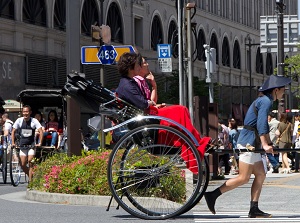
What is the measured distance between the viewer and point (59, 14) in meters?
55.8

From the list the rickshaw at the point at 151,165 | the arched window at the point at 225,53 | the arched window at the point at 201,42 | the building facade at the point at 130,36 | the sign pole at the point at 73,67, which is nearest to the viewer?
the rickshaw at the point at 151,165

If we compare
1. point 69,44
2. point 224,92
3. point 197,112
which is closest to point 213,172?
point 197,112

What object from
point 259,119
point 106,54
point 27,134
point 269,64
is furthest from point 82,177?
point 269,64

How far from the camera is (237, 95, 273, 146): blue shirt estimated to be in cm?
1047

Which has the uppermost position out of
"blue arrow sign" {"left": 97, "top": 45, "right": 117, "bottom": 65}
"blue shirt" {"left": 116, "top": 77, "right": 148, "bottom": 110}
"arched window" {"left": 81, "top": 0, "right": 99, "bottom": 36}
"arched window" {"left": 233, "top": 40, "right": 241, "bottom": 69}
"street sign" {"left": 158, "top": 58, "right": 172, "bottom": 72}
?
"arched window" {"left": 81, "top": 0, "right": 99, "bottom": 36}

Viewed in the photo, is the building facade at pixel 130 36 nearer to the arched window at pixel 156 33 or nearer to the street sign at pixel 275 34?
the arched window at pixel 156 33

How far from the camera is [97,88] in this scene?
1100 centimetres

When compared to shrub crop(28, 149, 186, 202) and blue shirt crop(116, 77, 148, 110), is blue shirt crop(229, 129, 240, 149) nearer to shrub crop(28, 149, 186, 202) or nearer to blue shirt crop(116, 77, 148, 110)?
shrub crop(28, 149, 186, 202)

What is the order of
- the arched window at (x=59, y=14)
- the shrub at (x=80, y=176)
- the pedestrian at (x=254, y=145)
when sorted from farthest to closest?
the arched window at (x=59, y=14)
the shrub at (x=80, y=176)
the pedestrian at (x=254, y=145)

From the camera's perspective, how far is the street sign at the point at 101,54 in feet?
58.2

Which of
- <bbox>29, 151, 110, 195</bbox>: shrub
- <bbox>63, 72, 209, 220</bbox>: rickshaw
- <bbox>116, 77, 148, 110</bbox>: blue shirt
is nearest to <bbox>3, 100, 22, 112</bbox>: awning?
<bbox>29, 151, 110, 195</bbox>: shrub

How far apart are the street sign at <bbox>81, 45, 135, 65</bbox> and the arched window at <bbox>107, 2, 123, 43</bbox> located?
1763 inches

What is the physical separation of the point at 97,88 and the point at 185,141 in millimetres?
1332

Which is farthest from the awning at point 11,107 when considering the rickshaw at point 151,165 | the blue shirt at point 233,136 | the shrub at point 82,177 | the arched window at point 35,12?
the rickshaw at point 151,165
